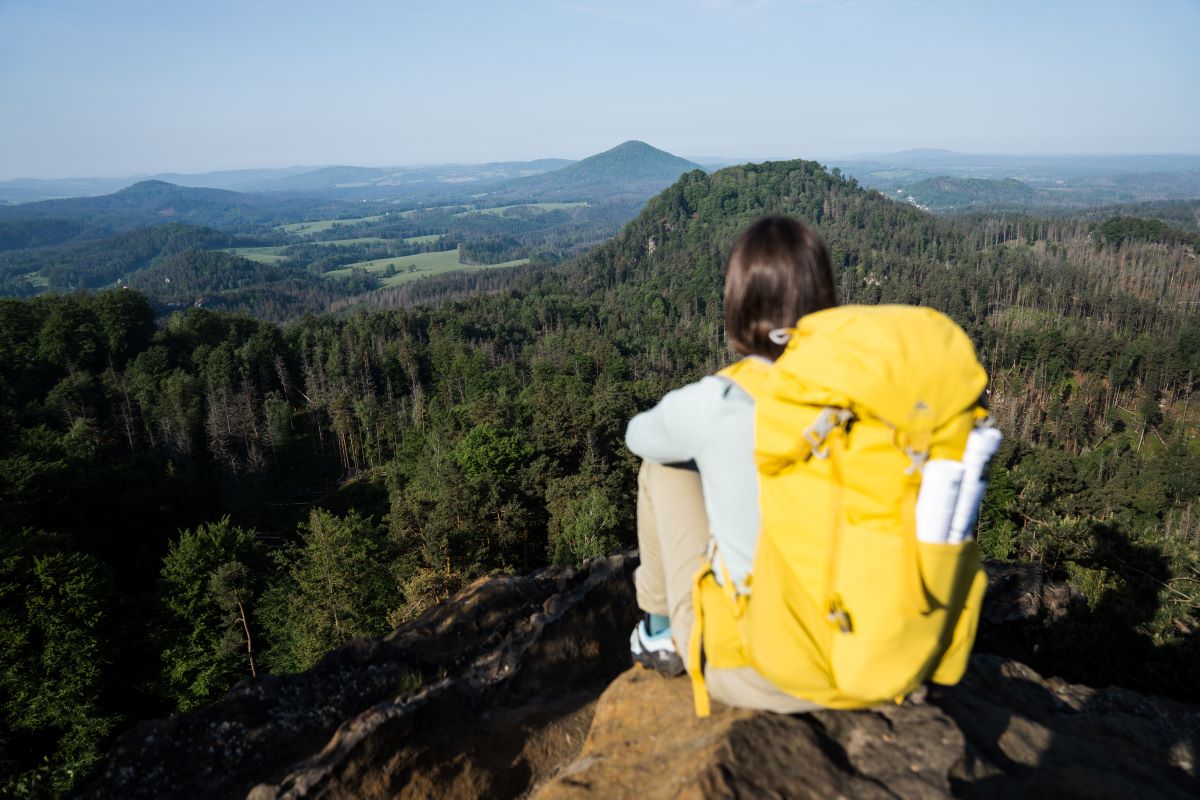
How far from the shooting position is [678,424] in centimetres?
279

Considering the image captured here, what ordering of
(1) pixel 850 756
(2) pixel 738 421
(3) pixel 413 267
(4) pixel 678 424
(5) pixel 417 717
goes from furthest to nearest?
(3) pixel 413 267, (5) pixel 417 717, (1) pixel 850 756, (4) pixel 678 424, (2) pixel 738 421

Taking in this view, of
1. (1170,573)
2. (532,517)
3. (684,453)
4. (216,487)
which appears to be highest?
(684,453)

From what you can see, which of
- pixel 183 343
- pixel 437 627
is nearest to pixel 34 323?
pixel 183 343

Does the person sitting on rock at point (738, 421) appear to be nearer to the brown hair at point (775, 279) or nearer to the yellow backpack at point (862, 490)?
the brown hair at point (775, 279)

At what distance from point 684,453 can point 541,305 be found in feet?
283

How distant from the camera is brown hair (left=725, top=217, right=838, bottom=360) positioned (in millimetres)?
2654

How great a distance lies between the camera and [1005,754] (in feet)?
12.0

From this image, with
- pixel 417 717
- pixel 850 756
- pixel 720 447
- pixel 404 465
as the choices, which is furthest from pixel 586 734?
pixel 404 465

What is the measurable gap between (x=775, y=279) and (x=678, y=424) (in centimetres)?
74

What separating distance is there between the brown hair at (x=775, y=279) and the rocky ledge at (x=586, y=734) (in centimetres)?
201

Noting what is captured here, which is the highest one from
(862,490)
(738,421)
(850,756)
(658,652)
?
(738,421)

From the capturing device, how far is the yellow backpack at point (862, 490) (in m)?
2.18

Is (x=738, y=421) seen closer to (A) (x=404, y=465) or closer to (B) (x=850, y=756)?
(B) (x=850, y=756)

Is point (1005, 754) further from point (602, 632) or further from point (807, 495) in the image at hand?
point (602, 632)
